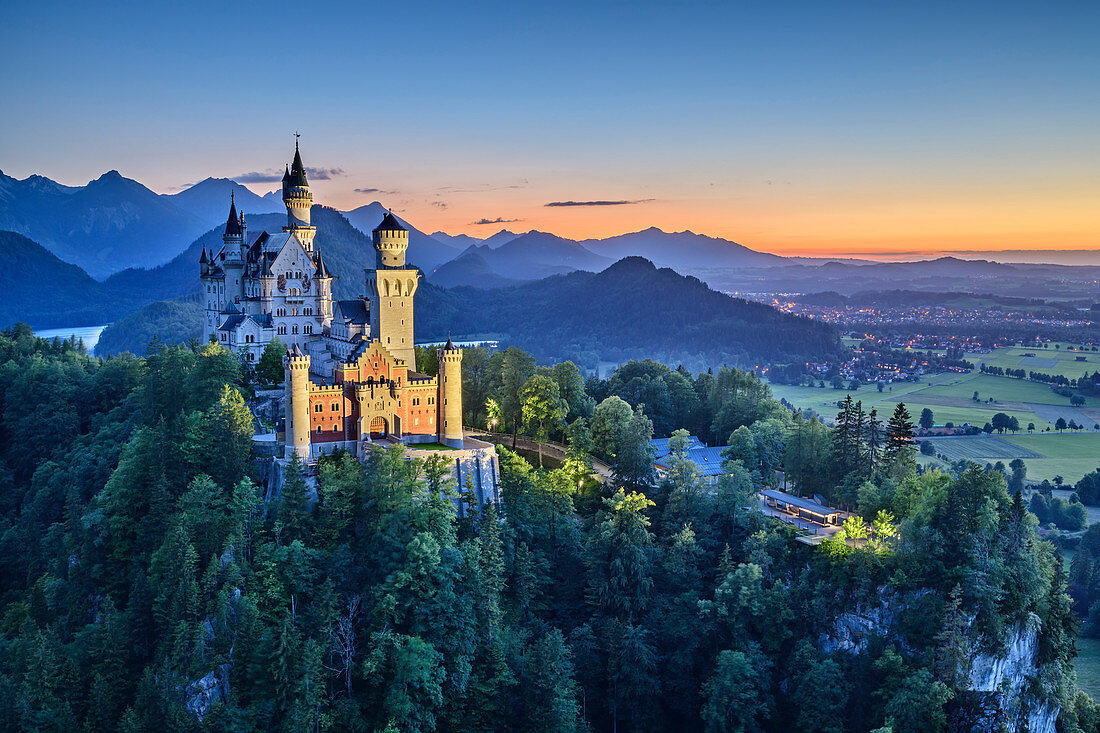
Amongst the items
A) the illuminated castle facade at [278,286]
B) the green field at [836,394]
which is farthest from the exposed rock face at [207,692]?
the green field at [836,394]

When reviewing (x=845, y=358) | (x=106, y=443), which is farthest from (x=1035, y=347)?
(x=106, y=443)

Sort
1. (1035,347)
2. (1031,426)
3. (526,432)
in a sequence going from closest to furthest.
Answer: (526,432), (1031,426), (1035,347)

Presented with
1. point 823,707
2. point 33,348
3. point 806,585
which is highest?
point 33,348

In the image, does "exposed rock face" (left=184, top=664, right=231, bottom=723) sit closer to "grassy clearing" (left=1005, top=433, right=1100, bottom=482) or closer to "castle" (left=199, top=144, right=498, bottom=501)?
"castle" (left=199, top=144, right=498, bottom=501)

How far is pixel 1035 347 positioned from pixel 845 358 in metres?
38.5

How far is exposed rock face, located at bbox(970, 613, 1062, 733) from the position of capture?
132 feet

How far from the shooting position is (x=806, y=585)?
43594 millimetres

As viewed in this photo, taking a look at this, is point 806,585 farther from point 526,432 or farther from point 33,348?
point 33,348

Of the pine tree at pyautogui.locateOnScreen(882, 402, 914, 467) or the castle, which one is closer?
the castle

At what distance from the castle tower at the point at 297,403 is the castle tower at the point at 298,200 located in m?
22.4

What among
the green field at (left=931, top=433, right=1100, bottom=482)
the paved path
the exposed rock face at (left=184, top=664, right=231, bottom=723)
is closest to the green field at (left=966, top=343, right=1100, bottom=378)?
the green field at (left=931, top=433, right=1100, bottom=482)

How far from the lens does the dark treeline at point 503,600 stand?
37312 millimetres

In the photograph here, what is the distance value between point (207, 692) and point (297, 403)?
15.6m

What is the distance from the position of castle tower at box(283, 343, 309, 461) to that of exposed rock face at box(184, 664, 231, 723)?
40.4 ft
